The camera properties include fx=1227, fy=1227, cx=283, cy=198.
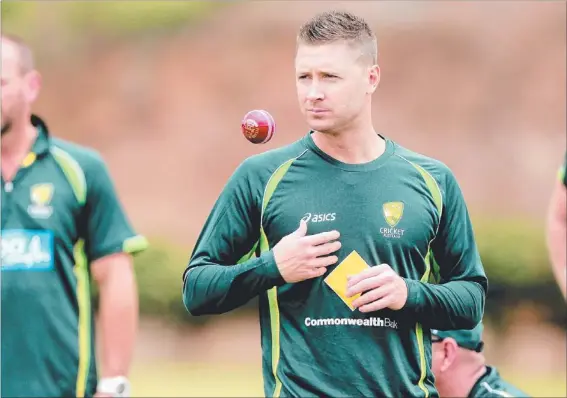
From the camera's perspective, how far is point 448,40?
23812mm

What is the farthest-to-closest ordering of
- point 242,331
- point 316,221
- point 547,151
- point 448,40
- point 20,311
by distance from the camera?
point 448,40, point 547,151, point 242,331, point 20,311, point 316,221

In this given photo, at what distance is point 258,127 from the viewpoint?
15.1ft

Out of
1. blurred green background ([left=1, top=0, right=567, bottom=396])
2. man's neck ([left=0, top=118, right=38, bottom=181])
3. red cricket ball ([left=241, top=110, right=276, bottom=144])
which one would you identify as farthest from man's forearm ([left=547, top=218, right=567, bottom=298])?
blurred green background ([left=1, top=0, right=567, bottom=396])

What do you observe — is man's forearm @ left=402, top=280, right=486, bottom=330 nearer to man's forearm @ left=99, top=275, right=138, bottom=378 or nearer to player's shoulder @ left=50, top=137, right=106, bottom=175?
man's forearm @ left=99, top=275, right=138, bottom=378

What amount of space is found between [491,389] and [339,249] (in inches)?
66.8

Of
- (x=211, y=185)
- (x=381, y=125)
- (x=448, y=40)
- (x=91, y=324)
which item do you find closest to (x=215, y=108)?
(x=211, y=185)

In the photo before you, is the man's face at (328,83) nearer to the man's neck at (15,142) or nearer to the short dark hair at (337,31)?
the short dark hair at (337,31)

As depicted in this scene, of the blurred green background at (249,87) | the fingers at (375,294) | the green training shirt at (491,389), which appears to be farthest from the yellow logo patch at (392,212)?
the blurred green background at (249,87)

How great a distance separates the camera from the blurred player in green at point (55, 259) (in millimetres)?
5801

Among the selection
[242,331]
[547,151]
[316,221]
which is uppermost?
[316,221]

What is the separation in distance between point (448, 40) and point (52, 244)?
739 inches

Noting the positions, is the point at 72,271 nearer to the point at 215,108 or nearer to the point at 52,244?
the point at 52,244

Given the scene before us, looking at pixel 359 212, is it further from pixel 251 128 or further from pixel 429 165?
pixel 251 128

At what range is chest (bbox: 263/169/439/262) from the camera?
4648 millimetres
